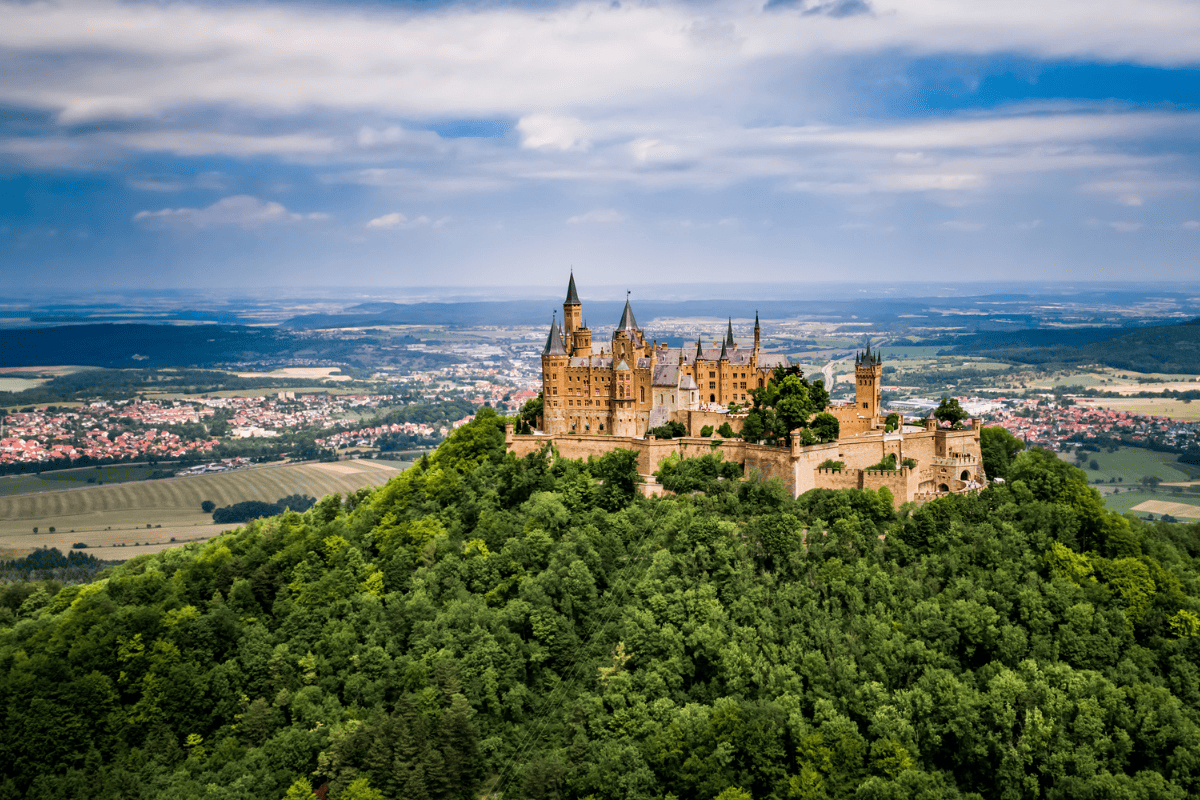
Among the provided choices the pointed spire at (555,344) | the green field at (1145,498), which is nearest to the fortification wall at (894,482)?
the pointed spire at (555,344)

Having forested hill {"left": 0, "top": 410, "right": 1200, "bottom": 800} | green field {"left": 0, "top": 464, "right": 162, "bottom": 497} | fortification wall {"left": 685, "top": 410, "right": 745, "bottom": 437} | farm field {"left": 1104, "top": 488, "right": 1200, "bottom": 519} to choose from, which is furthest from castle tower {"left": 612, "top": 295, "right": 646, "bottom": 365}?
green field {"left": 0, "top": 464, "right": 162, "bottom": 497}

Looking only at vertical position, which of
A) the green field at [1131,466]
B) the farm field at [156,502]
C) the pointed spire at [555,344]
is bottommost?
the farm field at [156,502]

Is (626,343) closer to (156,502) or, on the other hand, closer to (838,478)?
(838,478)

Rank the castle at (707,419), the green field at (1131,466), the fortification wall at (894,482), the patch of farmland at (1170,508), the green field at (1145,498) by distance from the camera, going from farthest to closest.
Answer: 1. the green field at (1131,466)
2. the green field at (1145,498)
3. the patch of farmland at (1170,508)
4. the castle at (707,419)
5. the fortification wall at (894,482)

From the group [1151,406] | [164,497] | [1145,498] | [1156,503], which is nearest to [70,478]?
[164,497]

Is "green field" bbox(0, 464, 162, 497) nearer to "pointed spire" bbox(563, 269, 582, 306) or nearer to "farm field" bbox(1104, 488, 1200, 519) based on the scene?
"pointed spire" bbox(563, 269, 582, 306)

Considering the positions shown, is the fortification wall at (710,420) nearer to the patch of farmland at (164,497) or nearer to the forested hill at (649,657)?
the forested hill at (649,657)
